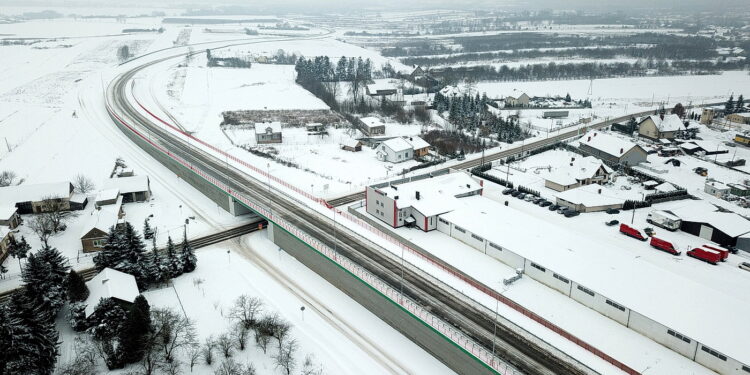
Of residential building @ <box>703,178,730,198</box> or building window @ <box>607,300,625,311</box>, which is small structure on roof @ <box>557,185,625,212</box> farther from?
building window @ <box>607,300,625,311</box>

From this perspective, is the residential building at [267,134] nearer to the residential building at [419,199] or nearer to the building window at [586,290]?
the residential building at [419,199]

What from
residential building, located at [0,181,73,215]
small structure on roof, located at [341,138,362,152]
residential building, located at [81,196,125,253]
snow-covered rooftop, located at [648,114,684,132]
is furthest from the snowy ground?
snow-covered rooftop, located at [648,114,684,132]

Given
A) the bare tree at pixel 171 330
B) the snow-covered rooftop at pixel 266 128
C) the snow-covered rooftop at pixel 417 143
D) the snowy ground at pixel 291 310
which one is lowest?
the snowy ground at pixel 291 310

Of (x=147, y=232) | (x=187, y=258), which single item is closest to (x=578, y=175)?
(x=187, y=258)

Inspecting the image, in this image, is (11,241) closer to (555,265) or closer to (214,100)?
(555,265)

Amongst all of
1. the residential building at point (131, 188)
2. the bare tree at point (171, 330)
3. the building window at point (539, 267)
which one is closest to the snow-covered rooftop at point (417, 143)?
the building window at point (539, 267)

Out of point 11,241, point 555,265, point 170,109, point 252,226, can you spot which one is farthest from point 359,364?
point 170,109
